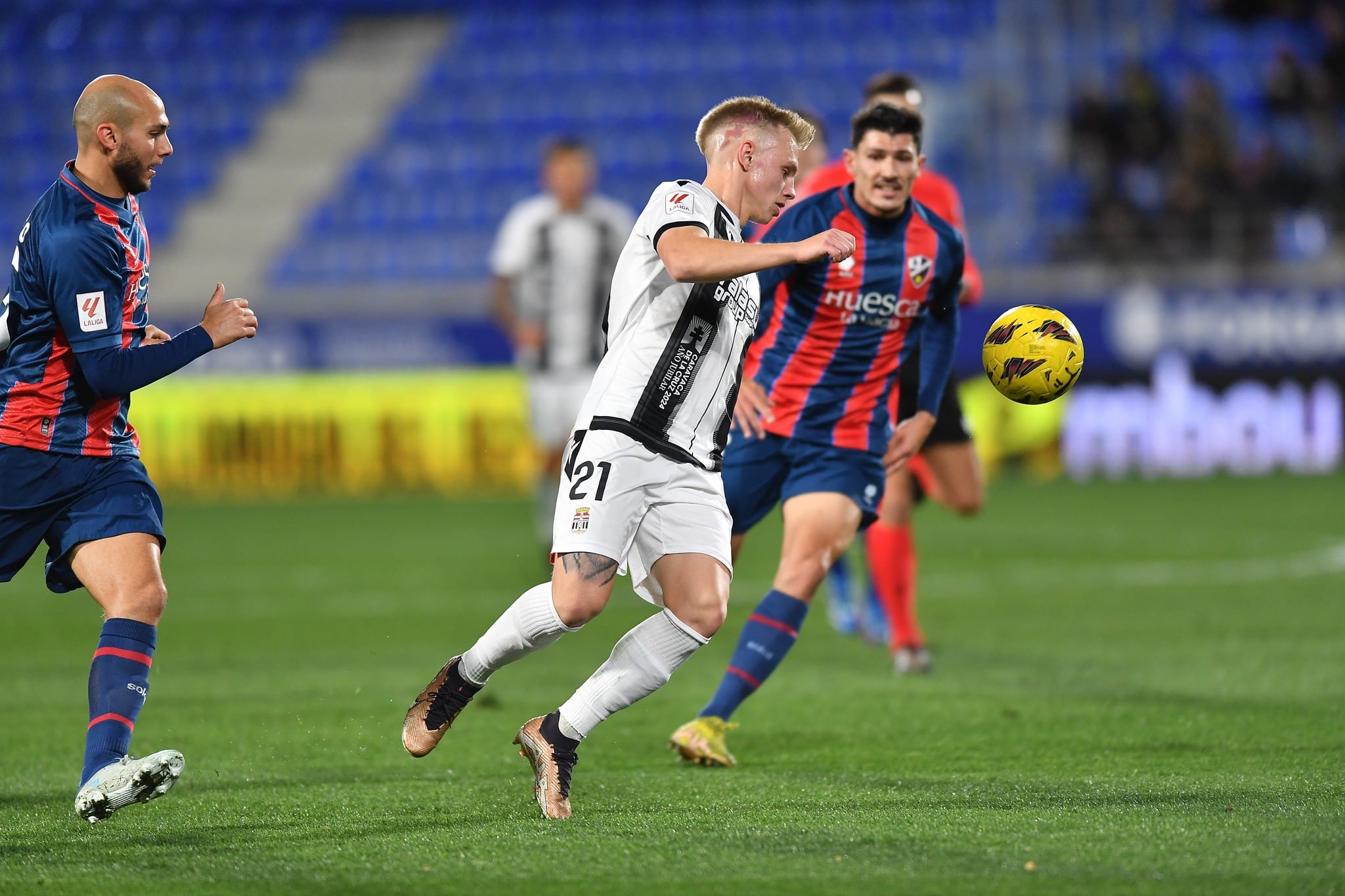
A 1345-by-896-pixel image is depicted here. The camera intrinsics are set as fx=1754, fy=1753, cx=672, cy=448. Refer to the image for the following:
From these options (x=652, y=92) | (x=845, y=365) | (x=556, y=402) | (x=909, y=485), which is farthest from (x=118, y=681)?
(x=652, y=92)

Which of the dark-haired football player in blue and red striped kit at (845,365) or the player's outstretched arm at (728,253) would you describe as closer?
the player's outstretched arm at (728,253)

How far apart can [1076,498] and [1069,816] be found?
1126 centimetres

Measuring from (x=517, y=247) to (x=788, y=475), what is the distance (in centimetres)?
539

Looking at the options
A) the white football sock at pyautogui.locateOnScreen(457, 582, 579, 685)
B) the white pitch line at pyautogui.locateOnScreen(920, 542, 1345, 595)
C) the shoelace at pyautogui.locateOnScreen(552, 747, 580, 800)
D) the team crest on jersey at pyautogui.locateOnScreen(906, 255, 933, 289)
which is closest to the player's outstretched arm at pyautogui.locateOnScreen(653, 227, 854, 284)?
the white football sock at pyautogui.locateOnScreen(457, 582, 579, 685)

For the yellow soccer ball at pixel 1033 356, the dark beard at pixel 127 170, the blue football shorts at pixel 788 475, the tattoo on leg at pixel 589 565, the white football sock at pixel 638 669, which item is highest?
the dark beard at pixel 127 170

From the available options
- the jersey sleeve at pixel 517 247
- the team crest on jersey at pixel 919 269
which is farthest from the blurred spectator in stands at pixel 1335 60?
the team crest on jersey at pixel 919 269

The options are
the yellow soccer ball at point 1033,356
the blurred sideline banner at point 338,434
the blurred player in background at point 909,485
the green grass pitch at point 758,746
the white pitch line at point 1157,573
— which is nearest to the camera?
the green grass pitch at point 758,746

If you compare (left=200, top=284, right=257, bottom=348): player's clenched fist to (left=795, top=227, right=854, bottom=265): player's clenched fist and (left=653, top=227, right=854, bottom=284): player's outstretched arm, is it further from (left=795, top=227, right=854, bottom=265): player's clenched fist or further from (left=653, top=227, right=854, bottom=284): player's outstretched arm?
(left=795, top=227, right=854, bottom=265): player's clenched fist

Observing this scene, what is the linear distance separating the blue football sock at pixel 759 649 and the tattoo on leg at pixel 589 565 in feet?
3.47

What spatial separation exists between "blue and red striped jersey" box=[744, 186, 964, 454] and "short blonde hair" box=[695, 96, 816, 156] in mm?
1075

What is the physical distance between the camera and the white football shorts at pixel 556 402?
36.8ft

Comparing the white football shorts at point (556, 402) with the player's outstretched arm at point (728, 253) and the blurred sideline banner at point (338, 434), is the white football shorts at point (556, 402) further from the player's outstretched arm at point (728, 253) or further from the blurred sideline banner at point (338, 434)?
the player's outstretched arm at point (728, 253)

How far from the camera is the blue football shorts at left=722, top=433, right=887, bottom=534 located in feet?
19.0

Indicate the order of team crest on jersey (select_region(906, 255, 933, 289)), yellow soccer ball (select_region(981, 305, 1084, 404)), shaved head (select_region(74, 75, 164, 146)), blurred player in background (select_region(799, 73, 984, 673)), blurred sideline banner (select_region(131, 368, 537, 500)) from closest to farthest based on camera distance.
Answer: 1. shaved head (select_region(74, 75, 164, 146))
2. yellow soccer ball (select_region(981, 305, 1084, 404))
3. team crest on jersey (select_region(906, 255, 933, 289))
4. blurred player in background (select_region(799, 73, 984, 673))
5. blurred sideline banner (select_region(131, 368, 537, 500))
